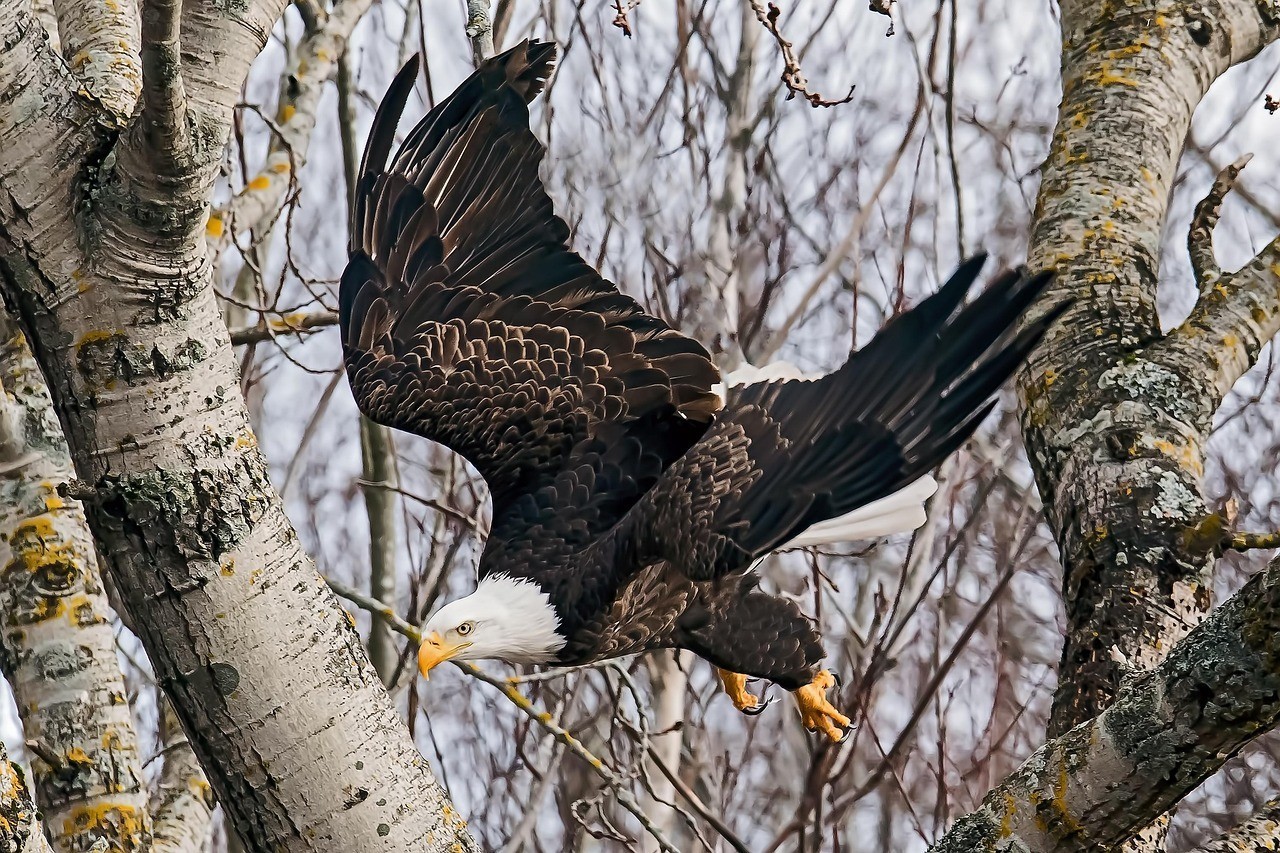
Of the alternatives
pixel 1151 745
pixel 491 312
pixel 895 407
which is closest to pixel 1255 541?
pixel 1151 745

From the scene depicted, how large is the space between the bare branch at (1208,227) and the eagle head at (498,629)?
1532 millimetres

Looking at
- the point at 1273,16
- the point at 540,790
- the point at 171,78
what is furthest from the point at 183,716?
the point at 1273,16

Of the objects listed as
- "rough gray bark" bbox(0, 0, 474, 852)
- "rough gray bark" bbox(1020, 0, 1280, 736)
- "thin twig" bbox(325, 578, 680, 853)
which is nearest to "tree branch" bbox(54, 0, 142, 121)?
"rough gray bark" bbox(0, 0, 474, 852)

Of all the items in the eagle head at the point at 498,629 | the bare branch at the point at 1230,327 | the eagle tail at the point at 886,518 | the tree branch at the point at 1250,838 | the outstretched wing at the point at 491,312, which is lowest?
the tree branch at the point at 1250,838

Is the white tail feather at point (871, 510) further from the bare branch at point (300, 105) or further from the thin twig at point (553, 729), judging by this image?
the bare branch at point (300, 105)

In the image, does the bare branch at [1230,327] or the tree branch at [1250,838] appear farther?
the bare branch at [1230,327]

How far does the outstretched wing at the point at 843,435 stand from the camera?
232 cm

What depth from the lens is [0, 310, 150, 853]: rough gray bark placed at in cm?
253

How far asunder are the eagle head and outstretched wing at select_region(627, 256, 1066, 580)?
32 cm

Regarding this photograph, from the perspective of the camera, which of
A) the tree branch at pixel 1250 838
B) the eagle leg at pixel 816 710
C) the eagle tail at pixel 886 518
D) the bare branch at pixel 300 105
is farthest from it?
the bare branch at pixel 300 105

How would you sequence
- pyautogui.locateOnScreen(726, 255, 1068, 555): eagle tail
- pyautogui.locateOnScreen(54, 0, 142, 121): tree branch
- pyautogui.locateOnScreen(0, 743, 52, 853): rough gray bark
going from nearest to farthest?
pyautogui.locateOnScreen(0, 743, 52, 853): rough gray bark, pyautogui.locateOnScreen(54, 0, 142, 121): tree branch, pyautogui.locateOnScreen(726, 255, 1068, 555): eagle tail

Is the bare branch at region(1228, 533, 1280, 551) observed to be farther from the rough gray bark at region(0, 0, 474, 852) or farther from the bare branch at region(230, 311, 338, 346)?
the bare branch at region(230, 311, 338, 346)

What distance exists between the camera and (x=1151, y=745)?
145 centimetres

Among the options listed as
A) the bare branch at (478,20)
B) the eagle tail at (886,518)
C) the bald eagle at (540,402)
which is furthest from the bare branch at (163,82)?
the eagle tail at (886,518)
